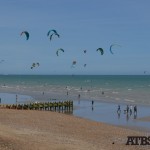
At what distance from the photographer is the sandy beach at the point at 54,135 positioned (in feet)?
63.8

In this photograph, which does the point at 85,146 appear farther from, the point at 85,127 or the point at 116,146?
the point at 85,127

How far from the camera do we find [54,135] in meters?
25.1

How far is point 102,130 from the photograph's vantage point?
3102 cm

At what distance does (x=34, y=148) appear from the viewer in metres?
18.6

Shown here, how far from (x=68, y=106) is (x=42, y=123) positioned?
22693mm

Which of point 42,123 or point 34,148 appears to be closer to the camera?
point 34,148

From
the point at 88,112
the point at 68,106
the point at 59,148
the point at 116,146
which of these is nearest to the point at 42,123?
the point at 116,146

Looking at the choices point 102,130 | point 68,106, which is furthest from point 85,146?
point 68,106

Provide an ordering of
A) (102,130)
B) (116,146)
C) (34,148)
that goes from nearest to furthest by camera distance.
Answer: (34,148) → (116,146) → (102,130)

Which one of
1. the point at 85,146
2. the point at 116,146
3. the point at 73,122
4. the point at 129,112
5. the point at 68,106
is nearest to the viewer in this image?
the point at 85,146

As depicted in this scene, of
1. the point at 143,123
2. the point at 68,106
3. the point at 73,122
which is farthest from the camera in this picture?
the point at 68,106

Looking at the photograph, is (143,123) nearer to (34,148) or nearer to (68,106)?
(68,106)

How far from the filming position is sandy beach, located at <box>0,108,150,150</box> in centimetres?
1945

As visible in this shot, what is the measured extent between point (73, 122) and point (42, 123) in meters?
3.40
